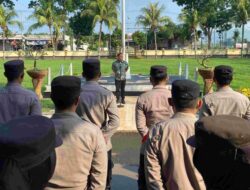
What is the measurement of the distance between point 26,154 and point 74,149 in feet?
4.12

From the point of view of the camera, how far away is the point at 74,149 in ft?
10.1

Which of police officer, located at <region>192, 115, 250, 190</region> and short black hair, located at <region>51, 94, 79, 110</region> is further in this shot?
short black hair, located at <region>51, 94, 79, 110</region>

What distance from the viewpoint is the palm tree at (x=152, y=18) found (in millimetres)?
61094

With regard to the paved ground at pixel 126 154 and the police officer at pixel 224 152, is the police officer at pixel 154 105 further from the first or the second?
the police officer at pixel 224 152

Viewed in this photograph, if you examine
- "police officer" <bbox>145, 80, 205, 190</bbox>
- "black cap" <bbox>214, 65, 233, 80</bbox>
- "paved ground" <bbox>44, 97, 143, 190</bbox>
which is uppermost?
"black cap" <bbox>214, 65, 233, 80</bbox>

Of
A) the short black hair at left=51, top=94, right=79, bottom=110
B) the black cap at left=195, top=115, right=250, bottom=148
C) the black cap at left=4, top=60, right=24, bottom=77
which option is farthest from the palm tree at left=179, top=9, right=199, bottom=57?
the black cap at left=195, top=115, right=250, bottom=148

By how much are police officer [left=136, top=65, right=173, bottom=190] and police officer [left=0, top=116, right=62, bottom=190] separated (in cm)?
269

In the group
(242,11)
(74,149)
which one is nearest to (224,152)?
(74,149)

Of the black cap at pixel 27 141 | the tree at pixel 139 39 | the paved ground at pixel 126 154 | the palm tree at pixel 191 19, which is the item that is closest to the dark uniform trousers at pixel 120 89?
the paved ground at pixel 126 154

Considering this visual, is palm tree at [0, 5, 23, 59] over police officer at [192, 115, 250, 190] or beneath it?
over

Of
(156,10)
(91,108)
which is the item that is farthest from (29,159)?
(156,10)

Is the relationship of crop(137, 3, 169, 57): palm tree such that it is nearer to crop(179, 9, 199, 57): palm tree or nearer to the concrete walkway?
crop(179, 9, 199, 57): palm tree

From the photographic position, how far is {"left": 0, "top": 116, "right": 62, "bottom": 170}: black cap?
71.2 inches

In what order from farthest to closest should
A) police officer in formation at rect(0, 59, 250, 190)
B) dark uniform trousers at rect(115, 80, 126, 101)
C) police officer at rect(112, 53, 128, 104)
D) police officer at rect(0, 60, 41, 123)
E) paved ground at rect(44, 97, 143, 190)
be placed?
1. dark uniform trousers at rect(115, 80, 126, 101)
2. police officer at rect(112, 53, 128, 104)
3. paved ground at rect(44, 97, 143, 190)
4. police officer at rect(0, 60, 41, 123)
5. police officer in formation at rect(0, 59, 250, 190)
